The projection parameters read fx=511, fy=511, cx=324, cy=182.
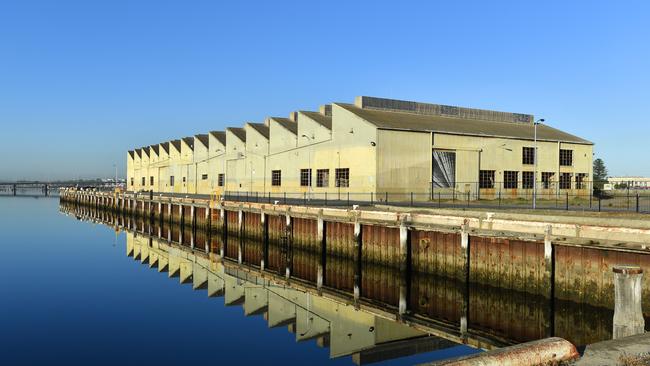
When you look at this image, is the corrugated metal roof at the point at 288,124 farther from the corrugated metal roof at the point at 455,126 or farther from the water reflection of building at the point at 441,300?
the water reflection of building at the point at 441,300

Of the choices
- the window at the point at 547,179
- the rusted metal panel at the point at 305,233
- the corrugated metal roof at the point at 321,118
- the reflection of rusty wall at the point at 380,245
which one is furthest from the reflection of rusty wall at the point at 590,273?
the window at the point at 547,179

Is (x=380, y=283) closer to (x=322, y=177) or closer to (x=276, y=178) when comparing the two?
(x=322, y=177)

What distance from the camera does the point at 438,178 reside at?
55.4 meters

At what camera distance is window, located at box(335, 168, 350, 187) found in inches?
2195

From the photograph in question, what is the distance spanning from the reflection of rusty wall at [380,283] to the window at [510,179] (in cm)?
3517

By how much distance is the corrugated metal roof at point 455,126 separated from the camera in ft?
184

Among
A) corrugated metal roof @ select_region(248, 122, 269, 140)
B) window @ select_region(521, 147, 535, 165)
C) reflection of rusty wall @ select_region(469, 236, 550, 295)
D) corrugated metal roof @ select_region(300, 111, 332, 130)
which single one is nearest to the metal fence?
window @ select_region(521, 147, 535, 165)

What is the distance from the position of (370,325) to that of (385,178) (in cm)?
3124

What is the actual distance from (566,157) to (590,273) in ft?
170

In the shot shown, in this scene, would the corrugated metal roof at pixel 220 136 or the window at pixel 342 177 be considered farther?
the corrugated metal roof at pixel 220 136

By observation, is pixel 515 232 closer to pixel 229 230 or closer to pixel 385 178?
pixel 385 178

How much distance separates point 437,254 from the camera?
27.3 m

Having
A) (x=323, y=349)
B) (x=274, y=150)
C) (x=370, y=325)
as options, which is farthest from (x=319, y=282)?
(x=274, y=150)

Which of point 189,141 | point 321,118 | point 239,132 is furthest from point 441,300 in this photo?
point 189,141
